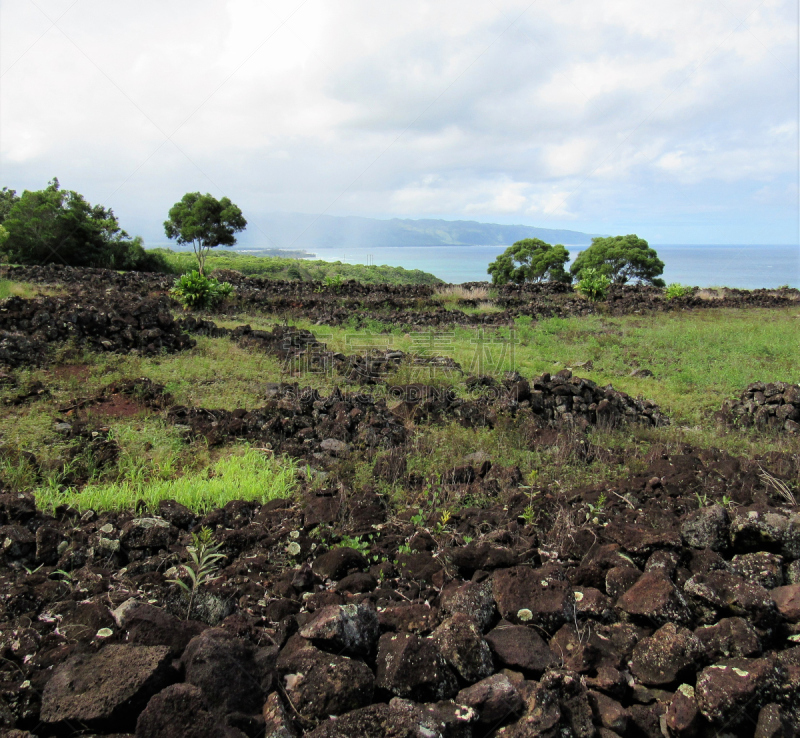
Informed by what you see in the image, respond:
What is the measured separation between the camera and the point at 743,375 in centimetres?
1043

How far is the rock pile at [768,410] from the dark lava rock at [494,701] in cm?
689

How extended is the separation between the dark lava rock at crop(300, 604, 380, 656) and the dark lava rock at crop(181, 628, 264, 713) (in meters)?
0.28

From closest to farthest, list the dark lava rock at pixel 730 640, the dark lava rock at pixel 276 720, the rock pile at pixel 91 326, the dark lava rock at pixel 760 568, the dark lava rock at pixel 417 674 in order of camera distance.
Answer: the dark lava rock at pixel 276 720
the dark lava rock at pixel 417 674
the dark lava rock at pixel 730 640
the dark lava rock at pixel 760 568
the rock pile at pixel 91 326

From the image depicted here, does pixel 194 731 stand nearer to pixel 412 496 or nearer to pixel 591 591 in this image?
pixel 591 591

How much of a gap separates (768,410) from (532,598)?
22.5ft

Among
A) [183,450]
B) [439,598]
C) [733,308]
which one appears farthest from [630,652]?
[733,308]

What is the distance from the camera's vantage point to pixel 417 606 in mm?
2629

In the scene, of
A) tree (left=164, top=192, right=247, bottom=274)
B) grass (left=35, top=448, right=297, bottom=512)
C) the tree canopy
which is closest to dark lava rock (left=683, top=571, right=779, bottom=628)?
grass (left=35, top=448, right=297, bottom=512)

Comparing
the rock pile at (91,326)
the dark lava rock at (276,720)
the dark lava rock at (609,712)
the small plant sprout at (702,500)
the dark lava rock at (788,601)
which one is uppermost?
the rock pile at (91,326)

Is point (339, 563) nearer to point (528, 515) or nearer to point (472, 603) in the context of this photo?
point (472, 603)

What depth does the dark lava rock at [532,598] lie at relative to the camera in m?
2.60

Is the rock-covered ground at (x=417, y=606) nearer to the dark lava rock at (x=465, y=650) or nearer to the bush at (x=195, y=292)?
the dark lava rock at (x=465, y=650)

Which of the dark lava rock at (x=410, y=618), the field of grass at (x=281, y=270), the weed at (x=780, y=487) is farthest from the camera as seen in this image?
the field of grass at (x=281, y=270)

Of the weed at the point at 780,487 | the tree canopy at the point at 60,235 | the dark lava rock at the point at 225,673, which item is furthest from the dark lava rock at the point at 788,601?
the tree canopy at the point at 60,235
